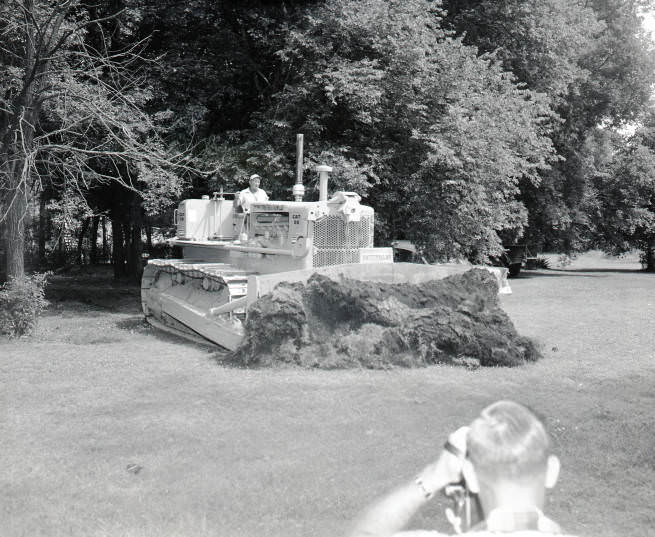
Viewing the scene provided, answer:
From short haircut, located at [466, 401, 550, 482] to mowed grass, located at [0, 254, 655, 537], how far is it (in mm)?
2678

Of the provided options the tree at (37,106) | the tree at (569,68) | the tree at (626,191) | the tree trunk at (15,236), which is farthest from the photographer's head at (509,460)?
the tree at (626,191)

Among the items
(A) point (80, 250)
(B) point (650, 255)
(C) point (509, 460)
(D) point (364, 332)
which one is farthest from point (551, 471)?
(B) point (650, 255)

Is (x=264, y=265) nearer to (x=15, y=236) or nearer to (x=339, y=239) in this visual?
(x=339, y=239)

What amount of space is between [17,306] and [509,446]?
11.0 meters

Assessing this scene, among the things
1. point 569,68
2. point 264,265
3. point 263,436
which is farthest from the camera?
point 569,68

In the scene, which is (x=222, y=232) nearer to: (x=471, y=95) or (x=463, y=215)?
(x=463, y=215)

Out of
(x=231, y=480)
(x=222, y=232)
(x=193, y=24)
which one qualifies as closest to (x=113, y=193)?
(x=193, y=24)

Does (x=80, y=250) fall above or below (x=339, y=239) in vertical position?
below

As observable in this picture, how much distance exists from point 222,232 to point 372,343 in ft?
21.3

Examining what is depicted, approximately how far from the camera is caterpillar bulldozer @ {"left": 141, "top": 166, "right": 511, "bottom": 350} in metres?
10.2

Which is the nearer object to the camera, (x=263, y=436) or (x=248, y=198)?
(x=263, y=436)

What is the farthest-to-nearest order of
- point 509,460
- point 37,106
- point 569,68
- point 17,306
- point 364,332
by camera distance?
1. point 569,68
2. point 37,106
3. point 17,306
4. point 364,332
5. point 509,460

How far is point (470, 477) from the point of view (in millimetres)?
1819

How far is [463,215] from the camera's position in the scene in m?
16.7
